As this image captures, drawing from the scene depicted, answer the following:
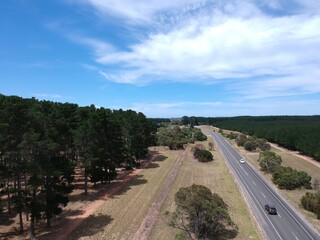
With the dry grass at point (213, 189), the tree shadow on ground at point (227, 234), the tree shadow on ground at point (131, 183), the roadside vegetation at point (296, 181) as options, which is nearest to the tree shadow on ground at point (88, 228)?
the dry grass at point (213, 189)

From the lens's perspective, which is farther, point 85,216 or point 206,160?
point 206,160

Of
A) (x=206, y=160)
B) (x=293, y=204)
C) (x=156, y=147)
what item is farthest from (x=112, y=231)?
(x=156, y=147)

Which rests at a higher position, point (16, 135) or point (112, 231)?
point (16, 135)

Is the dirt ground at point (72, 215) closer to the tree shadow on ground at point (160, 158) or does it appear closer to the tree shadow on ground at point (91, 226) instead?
the tree shadow on ground at point (91, 226)

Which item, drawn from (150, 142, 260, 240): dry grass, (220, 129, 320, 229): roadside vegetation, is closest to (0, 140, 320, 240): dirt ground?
(150, 142, 260, 240): dry grass

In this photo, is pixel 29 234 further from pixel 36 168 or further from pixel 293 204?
pixel 293 204

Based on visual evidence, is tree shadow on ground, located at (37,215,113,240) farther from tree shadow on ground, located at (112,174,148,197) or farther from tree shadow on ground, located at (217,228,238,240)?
tree shadow on ground, located at (217,228,238,240)

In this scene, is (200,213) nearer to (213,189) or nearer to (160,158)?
(213,189)
